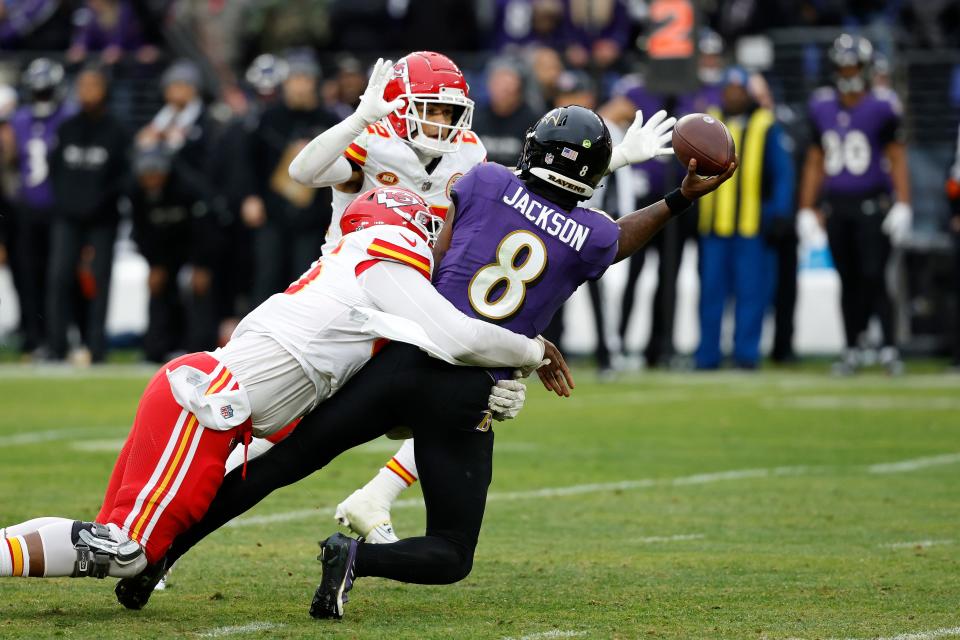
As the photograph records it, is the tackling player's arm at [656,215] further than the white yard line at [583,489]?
No

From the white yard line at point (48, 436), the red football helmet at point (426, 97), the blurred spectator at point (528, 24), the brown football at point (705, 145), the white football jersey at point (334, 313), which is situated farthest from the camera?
the blurred spectator at point (528, 24)

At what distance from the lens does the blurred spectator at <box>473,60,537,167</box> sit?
1362 centimetres

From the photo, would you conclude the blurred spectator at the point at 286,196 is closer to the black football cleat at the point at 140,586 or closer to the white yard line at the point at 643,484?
the white yard line at the point at 643,484

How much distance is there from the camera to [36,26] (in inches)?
765

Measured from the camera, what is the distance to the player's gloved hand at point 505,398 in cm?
523

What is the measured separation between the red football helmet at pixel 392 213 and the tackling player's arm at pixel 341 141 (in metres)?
0.29

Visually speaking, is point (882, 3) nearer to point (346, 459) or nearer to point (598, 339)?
point (598, 339)

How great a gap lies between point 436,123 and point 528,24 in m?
11.7

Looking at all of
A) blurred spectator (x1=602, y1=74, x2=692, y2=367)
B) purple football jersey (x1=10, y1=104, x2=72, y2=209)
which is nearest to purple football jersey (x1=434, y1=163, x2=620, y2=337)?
blurred spectator (x1=602, y1=74, x2=692, y2=367)

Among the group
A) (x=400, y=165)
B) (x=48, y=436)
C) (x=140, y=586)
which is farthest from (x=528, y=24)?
(x=140, y=586)

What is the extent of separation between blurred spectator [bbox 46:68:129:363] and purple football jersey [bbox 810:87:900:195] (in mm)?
5698

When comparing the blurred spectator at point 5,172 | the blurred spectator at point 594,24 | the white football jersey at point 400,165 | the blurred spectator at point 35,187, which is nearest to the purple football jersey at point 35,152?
the blurred spectator at point 35,187

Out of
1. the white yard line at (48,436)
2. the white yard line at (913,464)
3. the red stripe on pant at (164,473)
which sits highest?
the red stripe on pant at (164,473)

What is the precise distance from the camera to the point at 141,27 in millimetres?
19141
